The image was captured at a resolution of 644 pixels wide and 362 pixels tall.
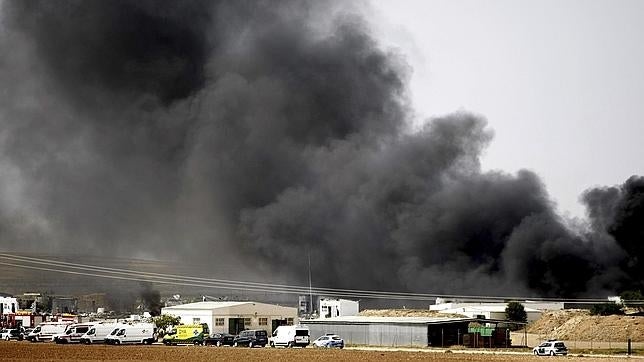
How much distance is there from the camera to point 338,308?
81.9m

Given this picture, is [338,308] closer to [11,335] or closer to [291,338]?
[291,338]

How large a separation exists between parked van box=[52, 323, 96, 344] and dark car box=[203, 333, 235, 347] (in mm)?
7067

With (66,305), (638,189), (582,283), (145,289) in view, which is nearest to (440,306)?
(582,283)

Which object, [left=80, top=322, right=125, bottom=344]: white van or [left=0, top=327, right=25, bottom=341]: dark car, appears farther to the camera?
[left=0, top=327, right=25, bottom=341]: dark car

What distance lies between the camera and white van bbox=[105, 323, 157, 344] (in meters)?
54.5

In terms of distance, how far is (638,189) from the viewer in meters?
87.9

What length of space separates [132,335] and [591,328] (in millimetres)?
30939

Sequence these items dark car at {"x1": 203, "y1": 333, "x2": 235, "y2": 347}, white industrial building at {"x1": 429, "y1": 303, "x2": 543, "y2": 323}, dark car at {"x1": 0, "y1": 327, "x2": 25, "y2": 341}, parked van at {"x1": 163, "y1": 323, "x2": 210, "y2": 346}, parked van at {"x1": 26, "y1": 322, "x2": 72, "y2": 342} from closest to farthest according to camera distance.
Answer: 1. dark car at {"x1": 203, "y1": 333, "x2": 235, "y2": 347}
2. parked van at {"x1": 163, "y1": 323, "x2": 210, "y2": 346}
3. parked van at {"x1": 26, "y1": 322, "x2": 72, "y2": 342}
4. dark car at {"x1": 0, "y1": 327, "x2": 25, "y2": 341}
5. white industrial building at {"x1": 429, "y1": 303, "x2": 543, "y2": 323}

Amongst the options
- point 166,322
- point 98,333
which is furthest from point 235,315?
point 98,333

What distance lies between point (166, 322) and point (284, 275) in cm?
2466

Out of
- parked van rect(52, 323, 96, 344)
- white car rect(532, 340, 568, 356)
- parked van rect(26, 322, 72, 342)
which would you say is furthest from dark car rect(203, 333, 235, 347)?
white car rect(532, 340, 568, 356)

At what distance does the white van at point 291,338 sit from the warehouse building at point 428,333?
661 centimetres

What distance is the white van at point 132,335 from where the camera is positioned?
54469 mm

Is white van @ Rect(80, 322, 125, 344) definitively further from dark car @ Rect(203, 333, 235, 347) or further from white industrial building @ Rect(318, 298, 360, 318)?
white industrial building @ Rect(318, 298, 360, 318)
